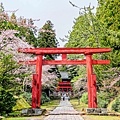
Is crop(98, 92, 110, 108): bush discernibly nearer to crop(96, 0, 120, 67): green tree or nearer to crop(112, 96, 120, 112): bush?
crop(112, 96, 120, 112): bush

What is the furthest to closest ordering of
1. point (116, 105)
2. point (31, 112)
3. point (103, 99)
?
point (103, 99) < point (116, 105) < point (31, 112)

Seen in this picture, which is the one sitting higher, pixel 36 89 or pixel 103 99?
pixel 36 89

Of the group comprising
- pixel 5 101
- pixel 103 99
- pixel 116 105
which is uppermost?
pixel 103 99

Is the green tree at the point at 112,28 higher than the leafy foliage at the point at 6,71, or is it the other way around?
the green tree at the point at 112,28

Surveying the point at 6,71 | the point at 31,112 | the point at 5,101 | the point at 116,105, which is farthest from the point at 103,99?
the point at 6,71

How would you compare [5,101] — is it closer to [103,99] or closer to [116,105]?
[116,105]

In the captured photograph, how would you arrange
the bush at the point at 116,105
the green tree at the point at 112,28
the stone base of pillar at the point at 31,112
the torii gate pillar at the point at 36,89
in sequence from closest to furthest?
1. the stone base of pillar at the point at 31,112
2. the torii gate pillar at the point at 36,89
3. the bush at the point at 116,105
4. the green tree at the point at 112,28

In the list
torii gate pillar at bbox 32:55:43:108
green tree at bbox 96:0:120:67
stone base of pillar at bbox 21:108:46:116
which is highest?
green tree at bbox 96:0:120:67

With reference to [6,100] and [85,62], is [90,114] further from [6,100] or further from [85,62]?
[6,100]

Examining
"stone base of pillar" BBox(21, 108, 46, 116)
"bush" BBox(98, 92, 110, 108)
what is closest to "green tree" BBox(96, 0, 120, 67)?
"bush" BBox(98, 92, 110, 108)

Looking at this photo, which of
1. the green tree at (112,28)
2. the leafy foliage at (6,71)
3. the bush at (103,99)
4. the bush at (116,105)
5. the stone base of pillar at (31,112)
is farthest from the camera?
the bush at (103,99)

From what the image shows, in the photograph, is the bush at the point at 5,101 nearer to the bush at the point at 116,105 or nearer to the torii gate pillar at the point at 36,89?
the torii gate pillar at the point at 36,89

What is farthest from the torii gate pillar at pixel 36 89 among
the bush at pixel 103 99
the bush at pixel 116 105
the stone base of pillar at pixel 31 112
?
the bush at pixel 103 99

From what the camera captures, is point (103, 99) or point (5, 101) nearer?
point (5, 101)
